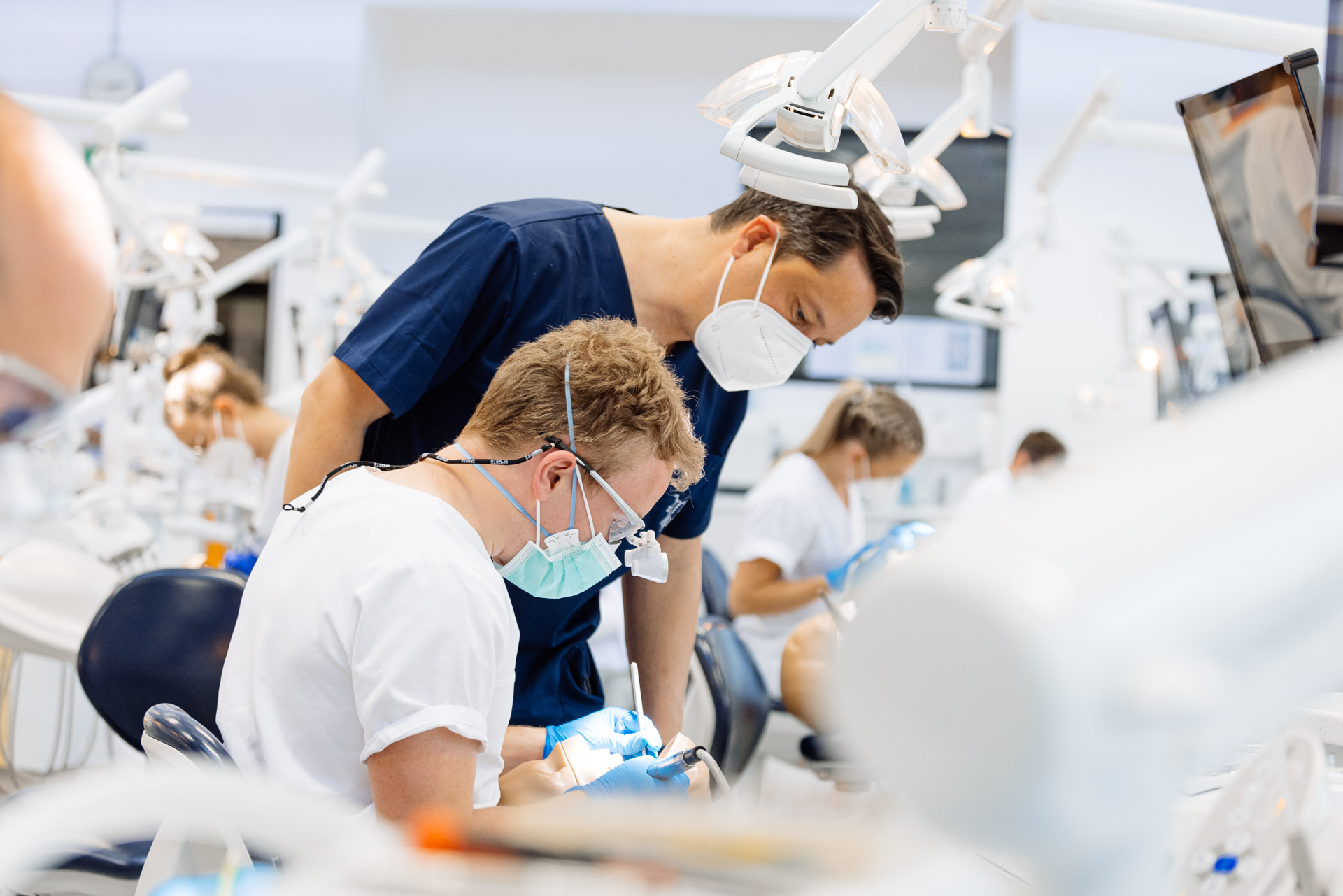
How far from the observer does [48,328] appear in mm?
525

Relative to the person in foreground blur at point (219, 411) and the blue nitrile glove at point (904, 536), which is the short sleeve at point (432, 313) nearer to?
the blue nitrile glove at point (904, 536)

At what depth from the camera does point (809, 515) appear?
10.1 feet

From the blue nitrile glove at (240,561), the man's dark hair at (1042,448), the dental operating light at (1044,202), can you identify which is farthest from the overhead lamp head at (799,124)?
the man's dark hair at (1042,448)

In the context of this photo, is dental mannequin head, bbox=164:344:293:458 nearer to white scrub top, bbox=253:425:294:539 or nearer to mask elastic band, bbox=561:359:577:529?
white scrub top, bbox=253:425:294:539

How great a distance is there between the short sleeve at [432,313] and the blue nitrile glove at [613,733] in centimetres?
47

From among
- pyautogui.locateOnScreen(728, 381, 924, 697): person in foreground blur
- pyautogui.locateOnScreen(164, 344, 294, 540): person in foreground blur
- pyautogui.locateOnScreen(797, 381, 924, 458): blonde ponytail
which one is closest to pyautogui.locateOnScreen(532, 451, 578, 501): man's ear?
pyautogui.locateOnScreen(728, 381, 924, 697): person in foreground blur

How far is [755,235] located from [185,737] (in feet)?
3.13

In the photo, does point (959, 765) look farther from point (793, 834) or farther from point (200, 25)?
point (200, 25)

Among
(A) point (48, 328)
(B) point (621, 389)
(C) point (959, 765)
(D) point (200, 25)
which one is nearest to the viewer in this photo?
(C) point (959, 765)

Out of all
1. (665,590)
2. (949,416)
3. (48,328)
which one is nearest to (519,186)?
(949,416)

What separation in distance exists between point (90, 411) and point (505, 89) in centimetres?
369

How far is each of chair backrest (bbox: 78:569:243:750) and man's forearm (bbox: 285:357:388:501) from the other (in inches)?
11.7

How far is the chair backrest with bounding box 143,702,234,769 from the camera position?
3.32 feet

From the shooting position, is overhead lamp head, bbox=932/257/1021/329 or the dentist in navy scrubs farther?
overhead lamp head, bbox=932/257/1021/329
